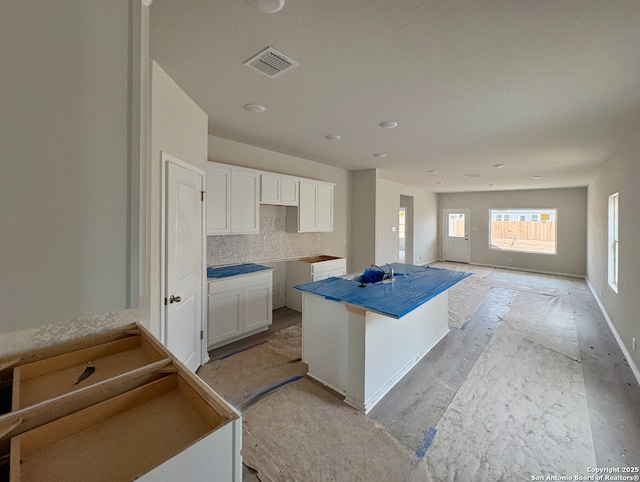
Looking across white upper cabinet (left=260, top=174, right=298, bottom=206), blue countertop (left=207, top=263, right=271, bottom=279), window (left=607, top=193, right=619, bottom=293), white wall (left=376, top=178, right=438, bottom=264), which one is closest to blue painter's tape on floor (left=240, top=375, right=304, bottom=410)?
blue countertop (left=207, top=263, right=271, bottom=279)

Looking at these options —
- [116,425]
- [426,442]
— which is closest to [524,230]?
[426,442]

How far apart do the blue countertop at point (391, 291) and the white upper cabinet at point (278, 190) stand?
170 cm

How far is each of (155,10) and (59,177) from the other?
1387 millimetres

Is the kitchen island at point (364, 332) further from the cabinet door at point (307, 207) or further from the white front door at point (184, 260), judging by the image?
the cabinet door at point (307, 207)

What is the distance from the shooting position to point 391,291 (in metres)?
2.55

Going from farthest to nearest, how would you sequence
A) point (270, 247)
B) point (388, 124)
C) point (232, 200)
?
point (270, 247)
point (232, 200)
point (388, 124)

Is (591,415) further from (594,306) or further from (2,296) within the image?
(594,306)

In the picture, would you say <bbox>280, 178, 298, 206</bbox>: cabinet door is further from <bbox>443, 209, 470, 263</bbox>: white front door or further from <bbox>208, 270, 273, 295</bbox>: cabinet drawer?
<bbox>443, 209, 470, 263</bbox>: white front door

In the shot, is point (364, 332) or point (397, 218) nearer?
point (364, 332)

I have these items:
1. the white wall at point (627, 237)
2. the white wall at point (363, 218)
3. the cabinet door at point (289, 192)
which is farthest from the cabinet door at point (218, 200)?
the white wall at point (627, 237)

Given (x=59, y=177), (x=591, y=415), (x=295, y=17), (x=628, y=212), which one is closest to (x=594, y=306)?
(x=628, y=212)

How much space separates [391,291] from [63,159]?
2.42m

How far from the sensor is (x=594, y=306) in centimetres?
487

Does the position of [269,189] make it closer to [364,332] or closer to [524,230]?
[364,332]
